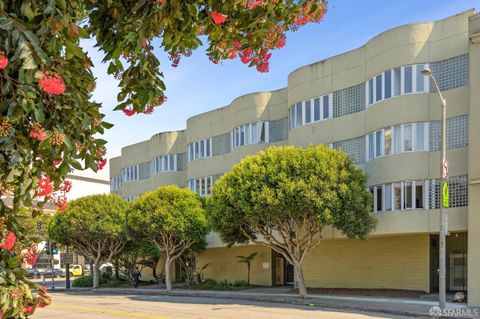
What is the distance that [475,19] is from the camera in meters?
24.6

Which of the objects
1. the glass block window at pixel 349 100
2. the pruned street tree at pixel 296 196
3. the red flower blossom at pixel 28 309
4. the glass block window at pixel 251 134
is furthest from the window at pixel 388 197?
the red flower blossom at pixel 28 309

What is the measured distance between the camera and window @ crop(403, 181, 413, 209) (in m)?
27.3

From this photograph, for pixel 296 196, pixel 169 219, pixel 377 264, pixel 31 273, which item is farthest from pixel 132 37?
pixel 169 219

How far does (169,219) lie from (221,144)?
8.78 meters

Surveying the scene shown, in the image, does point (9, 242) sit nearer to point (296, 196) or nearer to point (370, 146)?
point (296, 196)

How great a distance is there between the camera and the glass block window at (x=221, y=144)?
135 ft

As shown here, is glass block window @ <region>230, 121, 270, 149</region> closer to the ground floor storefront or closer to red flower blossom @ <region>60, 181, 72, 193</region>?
the ground floor storefront

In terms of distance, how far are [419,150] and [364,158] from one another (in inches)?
143

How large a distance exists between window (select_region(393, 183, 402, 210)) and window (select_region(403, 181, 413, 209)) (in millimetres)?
220

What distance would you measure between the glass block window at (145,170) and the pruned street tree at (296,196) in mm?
22831

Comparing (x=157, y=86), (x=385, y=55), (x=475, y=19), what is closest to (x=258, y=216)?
(x=385, y=55)

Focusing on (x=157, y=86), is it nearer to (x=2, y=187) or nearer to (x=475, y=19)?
(x=2, y=187)

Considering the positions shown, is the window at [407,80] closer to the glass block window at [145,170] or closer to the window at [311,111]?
the window at [311,111]

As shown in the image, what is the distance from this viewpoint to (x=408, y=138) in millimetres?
27547
